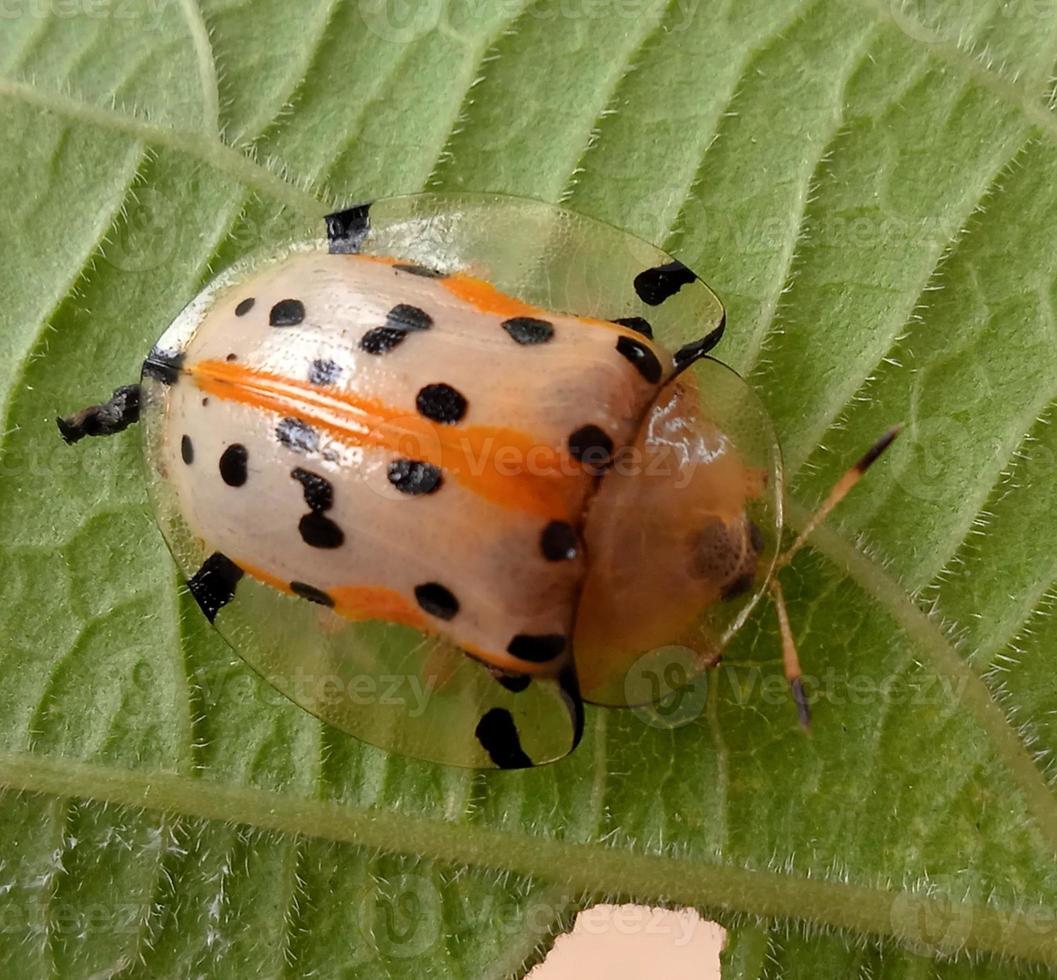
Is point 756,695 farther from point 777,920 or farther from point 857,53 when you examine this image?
point 857,53

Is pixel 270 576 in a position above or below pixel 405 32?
below

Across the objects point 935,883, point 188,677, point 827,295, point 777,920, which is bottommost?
point 188,677

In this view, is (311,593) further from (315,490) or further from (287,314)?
(287,314)

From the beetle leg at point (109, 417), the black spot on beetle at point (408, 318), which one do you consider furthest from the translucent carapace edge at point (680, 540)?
the beetle leg at point (109, 417)

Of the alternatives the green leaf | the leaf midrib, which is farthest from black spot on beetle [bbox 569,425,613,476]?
the leaf midrib

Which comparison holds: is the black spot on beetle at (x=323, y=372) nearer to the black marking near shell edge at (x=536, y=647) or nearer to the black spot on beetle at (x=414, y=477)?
the black spot on beetle at (x=414, y=477)

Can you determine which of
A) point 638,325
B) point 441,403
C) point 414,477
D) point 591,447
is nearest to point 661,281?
point 638,325

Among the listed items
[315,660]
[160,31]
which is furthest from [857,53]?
[315,660]
